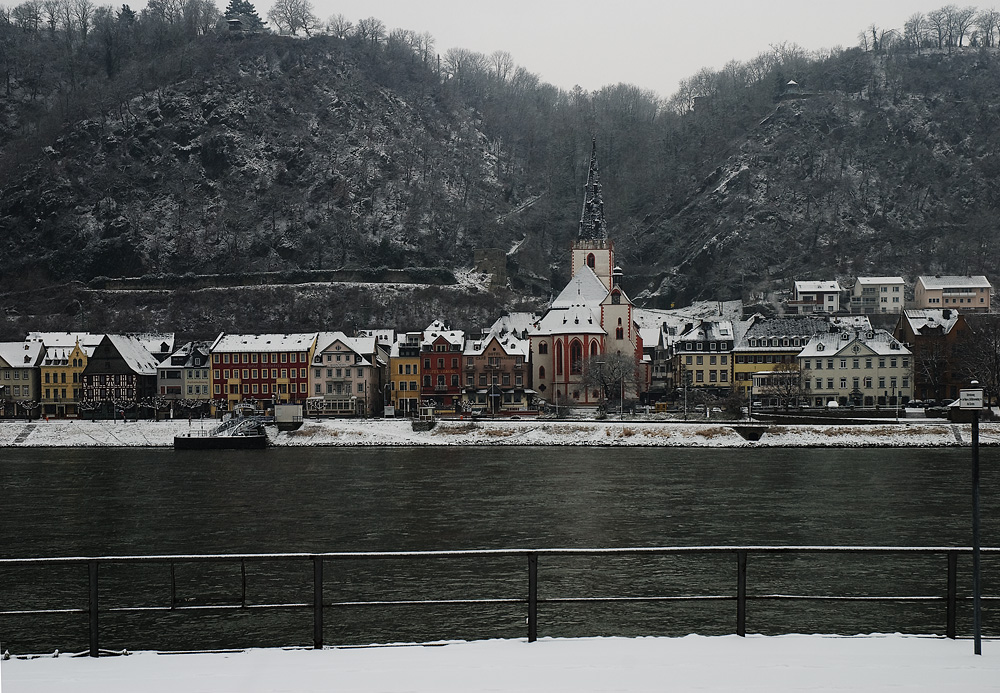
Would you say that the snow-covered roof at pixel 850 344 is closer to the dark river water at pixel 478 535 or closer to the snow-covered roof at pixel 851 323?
the snow-covered roof at pixel 851 323

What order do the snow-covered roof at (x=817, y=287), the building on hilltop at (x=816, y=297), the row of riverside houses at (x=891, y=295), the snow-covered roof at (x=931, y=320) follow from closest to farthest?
the snow-covered roof at (x=931, y=320), the row of riverside houses at (x=891, y=295), the building on hilltop at (x=816, y=297), the snow-covered roof at (x=817, y=287)

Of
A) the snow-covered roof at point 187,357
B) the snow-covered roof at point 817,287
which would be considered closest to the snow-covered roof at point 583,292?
the snow-covered roof at point 817,287

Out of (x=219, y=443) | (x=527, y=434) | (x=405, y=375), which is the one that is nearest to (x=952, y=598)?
(x=527, y=434)

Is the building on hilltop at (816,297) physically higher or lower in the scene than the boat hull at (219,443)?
higher

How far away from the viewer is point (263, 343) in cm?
9519

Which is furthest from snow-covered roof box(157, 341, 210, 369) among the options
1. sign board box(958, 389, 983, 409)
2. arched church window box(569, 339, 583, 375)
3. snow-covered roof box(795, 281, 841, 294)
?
sign board box(958, 389, 983, 409)

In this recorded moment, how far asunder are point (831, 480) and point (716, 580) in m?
23.5

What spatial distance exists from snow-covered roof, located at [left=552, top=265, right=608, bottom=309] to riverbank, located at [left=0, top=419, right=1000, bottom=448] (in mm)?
35422

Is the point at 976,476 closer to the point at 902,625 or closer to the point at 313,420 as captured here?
the point at 902,625

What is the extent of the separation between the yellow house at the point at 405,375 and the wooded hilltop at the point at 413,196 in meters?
36.3

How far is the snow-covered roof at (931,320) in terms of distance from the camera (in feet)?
297

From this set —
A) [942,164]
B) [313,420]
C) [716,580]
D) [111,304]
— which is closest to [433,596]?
[716,580]

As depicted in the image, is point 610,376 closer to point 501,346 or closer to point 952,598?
point 501,346

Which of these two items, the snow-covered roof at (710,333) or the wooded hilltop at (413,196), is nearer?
the snow-covered roof at (710,333)
